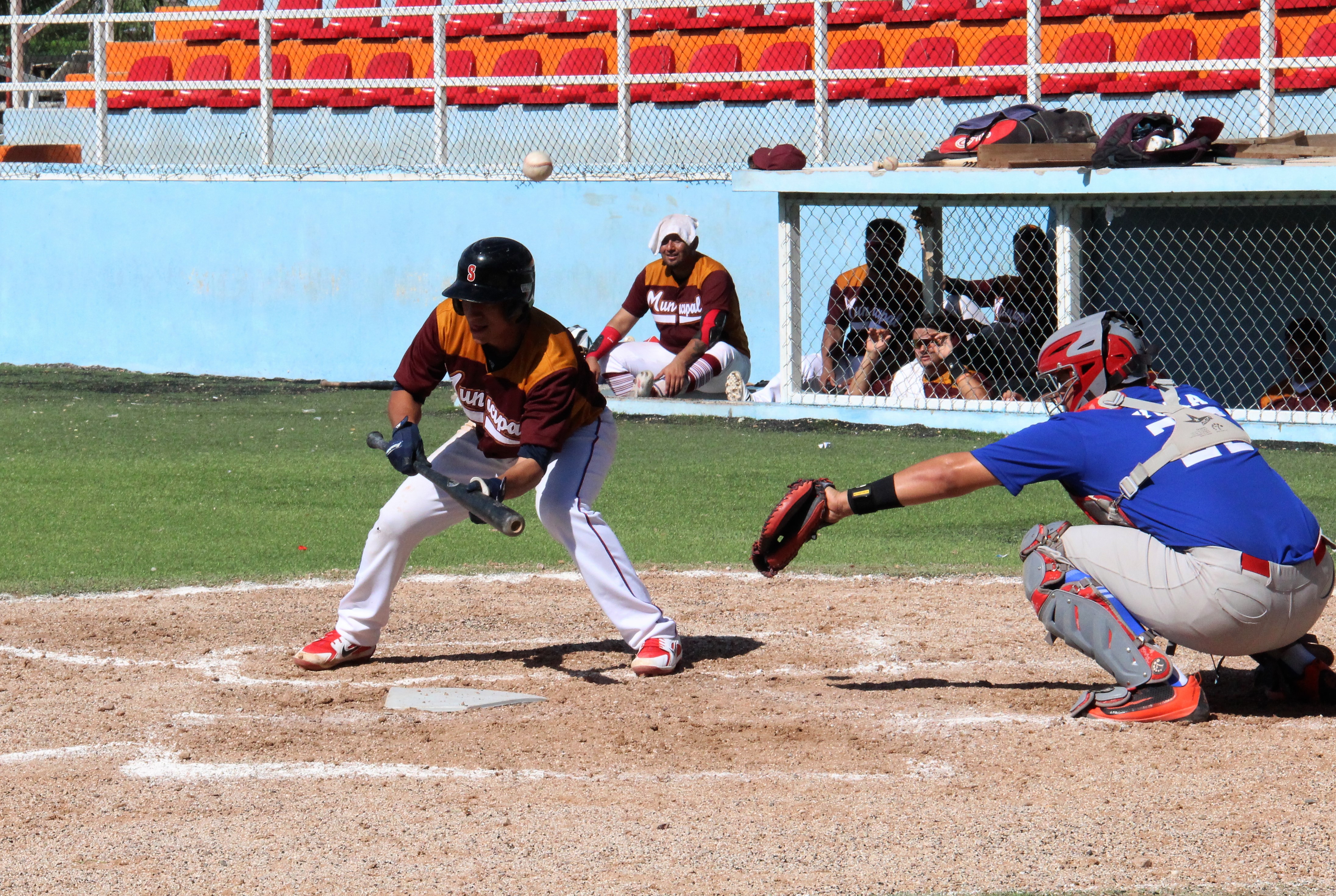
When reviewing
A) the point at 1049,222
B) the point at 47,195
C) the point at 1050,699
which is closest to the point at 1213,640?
the point at 1050,699

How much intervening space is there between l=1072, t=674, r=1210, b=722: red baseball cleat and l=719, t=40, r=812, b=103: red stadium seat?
1185 centimetres

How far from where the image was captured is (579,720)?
5430 mm

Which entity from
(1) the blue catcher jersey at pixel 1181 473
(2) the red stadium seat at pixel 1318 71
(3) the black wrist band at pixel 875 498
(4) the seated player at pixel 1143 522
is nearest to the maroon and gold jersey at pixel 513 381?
(4) the seated player at pixel 1143 522

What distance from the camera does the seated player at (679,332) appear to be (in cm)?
1284

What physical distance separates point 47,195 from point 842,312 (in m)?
9.76

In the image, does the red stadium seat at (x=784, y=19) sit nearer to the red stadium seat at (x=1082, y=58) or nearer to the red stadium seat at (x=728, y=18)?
the red stadium seat at (x=728, y=18)

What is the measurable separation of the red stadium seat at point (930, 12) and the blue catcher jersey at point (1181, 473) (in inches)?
515

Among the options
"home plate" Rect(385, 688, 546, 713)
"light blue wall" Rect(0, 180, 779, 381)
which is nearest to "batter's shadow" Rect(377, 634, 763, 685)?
"home plate" Rect(385, 688, 546, 713)

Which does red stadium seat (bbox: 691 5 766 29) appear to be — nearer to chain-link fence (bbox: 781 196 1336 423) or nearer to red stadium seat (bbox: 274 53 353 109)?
red stadium seat (bbox: 274 53 353 109)

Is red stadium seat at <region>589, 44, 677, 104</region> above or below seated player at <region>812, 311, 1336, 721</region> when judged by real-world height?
above

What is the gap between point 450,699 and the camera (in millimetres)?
5668

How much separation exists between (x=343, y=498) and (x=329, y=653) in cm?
360

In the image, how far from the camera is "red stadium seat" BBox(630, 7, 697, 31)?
61.1 feet

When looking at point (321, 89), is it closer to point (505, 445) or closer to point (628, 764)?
point (505, 445)
